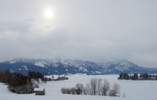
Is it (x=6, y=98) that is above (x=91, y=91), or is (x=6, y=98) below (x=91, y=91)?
above

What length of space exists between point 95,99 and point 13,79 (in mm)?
46150

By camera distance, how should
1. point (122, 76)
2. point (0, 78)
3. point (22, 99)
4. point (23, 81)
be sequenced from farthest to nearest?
point (122, 76), point (0, 78), point (23, 81), point (22, 99)

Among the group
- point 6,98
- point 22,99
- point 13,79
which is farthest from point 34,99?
point 13,79

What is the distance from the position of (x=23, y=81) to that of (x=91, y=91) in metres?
18.2

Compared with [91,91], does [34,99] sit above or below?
above

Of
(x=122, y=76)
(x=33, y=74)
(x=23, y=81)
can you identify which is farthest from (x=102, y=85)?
(x=122, y=76)

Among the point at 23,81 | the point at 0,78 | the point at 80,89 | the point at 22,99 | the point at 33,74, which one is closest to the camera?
the point at 22,99

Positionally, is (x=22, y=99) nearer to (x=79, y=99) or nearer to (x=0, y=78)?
(x=79, y=99)

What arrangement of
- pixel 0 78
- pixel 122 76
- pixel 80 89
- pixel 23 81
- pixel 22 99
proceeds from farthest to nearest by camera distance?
1. pixel 122 76
2. pixel 0 78
3. pixel 23 81
4. pixel 80 89
5. pixel 22 99

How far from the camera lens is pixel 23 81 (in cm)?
6738

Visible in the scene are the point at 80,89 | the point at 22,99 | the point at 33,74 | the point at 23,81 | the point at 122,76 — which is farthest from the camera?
the point at 122,76

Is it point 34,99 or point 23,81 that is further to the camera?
point 23,81

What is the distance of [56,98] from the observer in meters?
21.8

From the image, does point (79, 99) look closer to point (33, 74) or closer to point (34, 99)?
point (34, 99)
